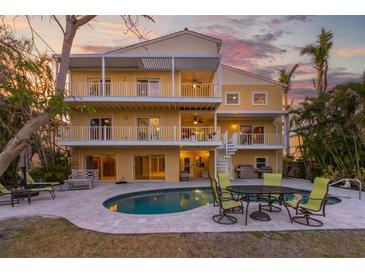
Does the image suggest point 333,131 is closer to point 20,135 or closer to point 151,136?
point 151,136

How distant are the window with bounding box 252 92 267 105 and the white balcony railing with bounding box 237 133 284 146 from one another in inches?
113

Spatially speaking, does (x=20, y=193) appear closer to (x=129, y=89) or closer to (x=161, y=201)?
(x=161, y=201)

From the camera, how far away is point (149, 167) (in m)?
13.4

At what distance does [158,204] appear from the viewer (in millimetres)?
8266

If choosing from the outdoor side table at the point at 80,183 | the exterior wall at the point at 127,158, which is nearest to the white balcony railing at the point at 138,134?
the exterior wall at the point at 127,158

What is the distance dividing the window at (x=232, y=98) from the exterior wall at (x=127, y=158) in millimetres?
6539

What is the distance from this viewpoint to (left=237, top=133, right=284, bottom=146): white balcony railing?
48.8 ft

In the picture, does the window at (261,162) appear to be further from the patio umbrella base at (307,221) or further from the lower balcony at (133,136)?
the patio umbrella base at (307,221)

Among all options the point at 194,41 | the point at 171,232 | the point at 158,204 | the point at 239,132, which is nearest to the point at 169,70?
the point at 194,41

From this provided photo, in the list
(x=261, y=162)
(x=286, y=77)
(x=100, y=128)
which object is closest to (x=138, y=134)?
(x=100, y=128)

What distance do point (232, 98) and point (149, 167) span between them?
9.20 m

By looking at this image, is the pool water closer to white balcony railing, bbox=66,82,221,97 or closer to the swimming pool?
the swimming pool
